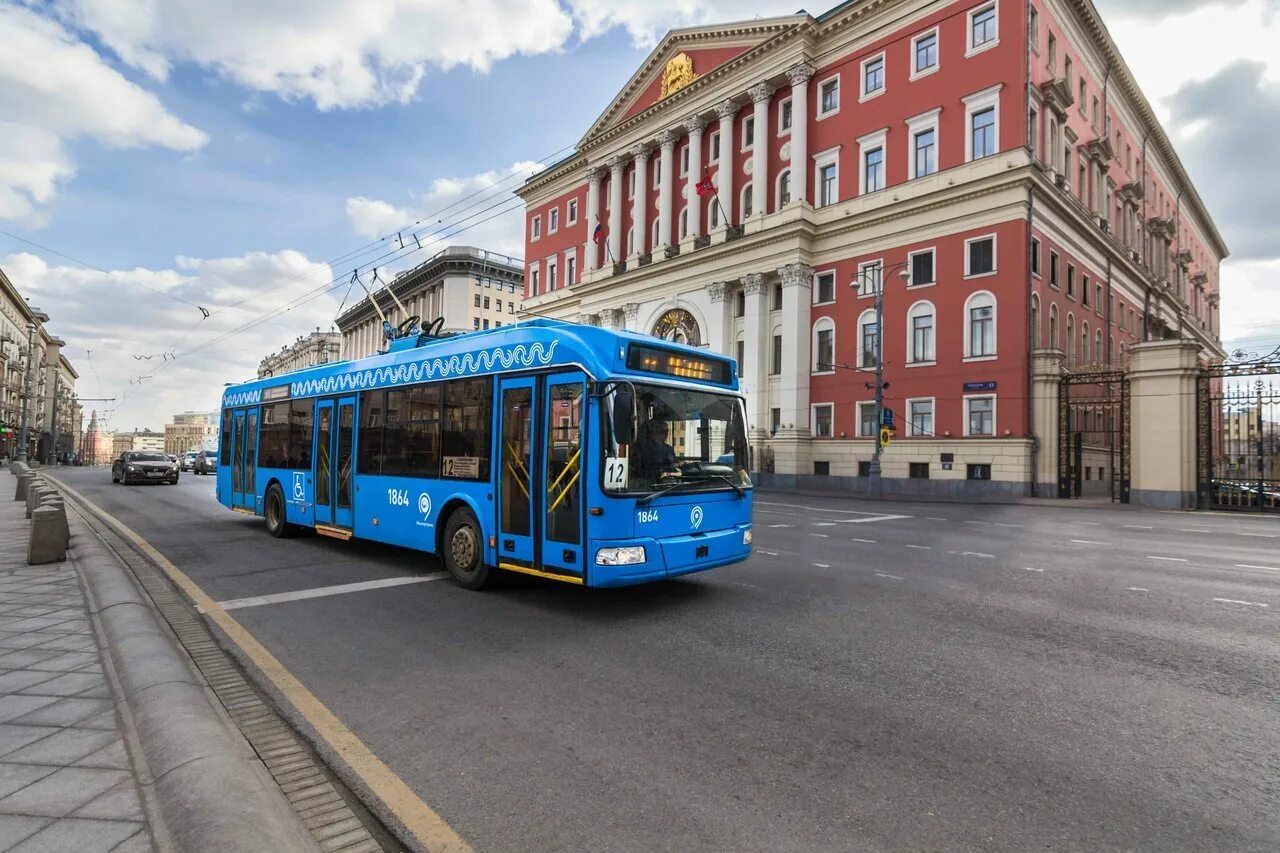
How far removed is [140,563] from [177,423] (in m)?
222

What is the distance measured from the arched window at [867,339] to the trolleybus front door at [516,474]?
2893 cm

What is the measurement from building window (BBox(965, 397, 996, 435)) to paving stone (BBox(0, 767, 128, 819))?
101 feet

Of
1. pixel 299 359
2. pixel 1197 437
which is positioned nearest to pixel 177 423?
pixel 299 359

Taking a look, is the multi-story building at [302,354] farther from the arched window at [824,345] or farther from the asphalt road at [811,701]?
the asphalt road at [811,701]

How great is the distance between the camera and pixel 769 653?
18.0ft

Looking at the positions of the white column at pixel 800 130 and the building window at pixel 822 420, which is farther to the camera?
the white column at pixel 800 130

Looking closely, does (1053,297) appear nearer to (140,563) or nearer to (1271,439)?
(1271,439)

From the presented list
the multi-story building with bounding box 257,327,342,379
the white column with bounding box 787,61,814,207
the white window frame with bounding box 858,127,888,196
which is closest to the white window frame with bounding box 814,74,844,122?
the white column with bounding box 787,61,814,207

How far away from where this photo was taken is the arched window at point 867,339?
110ft

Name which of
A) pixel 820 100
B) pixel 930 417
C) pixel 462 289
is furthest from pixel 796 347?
pixel 462 289

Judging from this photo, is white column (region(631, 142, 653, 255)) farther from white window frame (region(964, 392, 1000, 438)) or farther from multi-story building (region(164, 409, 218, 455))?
multi-story building (region(164, 409, 218, 455))

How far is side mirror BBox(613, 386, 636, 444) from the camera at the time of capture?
624 centimetres

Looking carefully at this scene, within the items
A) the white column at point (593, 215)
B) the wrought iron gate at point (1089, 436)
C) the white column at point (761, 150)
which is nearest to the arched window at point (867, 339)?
the wrought iron gate at point (1089, 436)

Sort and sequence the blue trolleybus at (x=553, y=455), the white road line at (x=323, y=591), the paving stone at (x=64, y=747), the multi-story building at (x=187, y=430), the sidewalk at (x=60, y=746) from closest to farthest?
1. the sidewalk at (x=60, y=746)
2. the paving stone at (x=64, y=747)
3. the blue trolleybus at (x=553, y=455)
4. the white road line at (x=323, y=591)
5. the multi-story building at (x=187, y=430)
